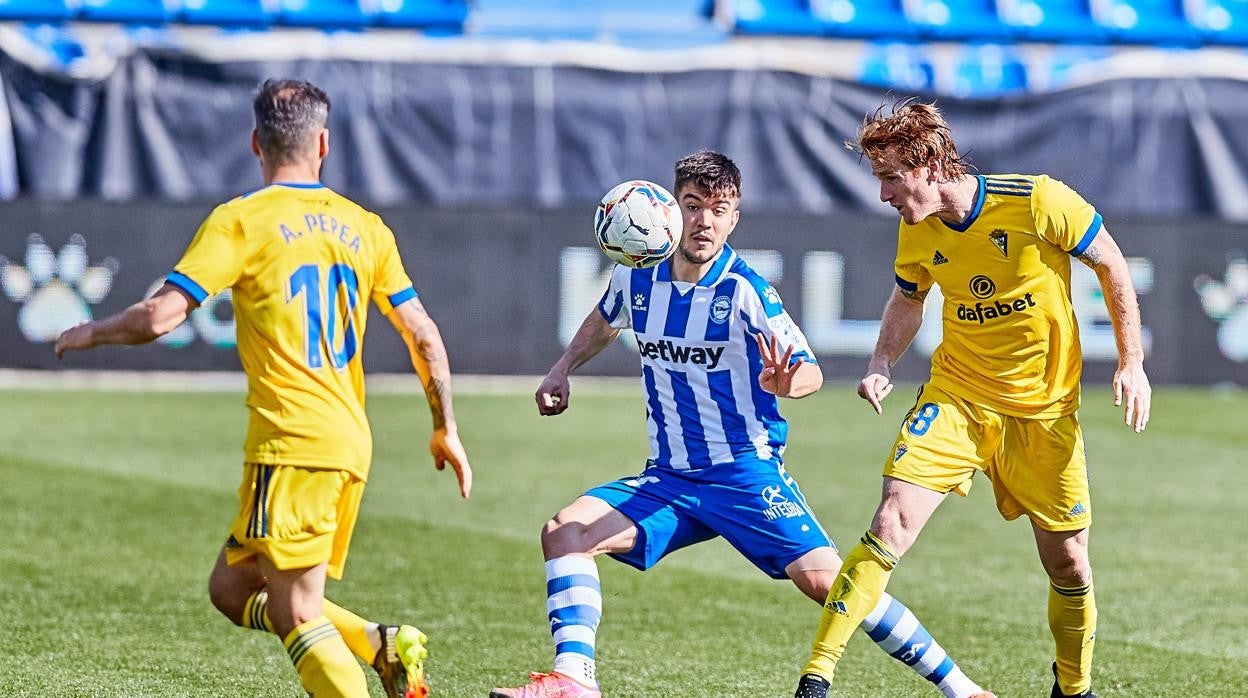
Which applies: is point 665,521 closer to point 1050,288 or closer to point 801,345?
point 801,345

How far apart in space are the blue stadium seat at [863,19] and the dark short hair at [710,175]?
15.9 meters

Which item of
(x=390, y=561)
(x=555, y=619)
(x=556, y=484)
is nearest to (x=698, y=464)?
(x=555, y=619)

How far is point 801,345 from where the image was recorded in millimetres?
5293

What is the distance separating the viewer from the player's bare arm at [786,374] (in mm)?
5164

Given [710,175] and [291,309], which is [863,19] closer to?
[710,175]

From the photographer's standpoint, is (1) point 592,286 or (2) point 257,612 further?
(1) point 592,286

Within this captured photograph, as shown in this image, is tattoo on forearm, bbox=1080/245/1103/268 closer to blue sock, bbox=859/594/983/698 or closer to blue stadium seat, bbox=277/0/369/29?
blue sock, bbox=859/594/983/698

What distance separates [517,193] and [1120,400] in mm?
13315

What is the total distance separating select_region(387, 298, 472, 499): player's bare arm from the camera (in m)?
4.74

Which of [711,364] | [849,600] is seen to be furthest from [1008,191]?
[849,600]

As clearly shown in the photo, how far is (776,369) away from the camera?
522 cm

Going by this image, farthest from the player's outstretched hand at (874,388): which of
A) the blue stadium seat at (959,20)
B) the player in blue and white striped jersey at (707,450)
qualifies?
the blue stadium seat at (959,20)

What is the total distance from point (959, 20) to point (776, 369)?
17036 mm

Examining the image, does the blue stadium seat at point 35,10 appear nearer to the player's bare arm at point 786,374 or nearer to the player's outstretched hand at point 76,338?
the player's bare arm at point 786,374
